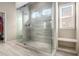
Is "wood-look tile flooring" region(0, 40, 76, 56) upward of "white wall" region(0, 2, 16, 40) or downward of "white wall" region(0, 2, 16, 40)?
downward

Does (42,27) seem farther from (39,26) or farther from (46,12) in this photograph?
(46,12)

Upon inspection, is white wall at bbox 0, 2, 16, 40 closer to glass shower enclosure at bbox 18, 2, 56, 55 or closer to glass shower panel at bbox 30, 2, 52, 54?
glass shower enclosure at bbox 18, 2, 56, 55

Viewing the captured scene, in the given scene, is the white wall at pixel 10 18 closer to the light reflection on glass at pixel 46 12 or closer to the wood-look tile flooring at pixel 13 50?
the wood-look tile flooring at pixel 13 50

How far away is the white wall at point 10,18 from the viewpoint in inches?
53.3

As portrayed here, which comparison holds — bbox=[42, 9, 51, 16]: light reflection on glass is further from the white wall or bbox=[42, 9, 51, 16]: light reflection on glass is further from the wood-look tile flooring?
the wood-look tile flooring

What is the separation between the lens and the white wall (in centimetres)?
135

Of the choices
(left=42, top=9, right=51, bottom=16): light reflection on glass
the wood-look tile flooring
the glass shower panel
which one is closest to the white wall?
the wood-look tile flooring

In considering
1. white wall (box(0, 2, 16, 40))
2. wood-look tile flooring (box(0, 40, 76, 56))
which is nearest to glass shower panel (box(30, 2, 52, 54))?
wood-look tile flooring (box(0, 40, 76, 56))

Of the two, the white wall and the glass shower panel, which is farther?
the glass shower panel

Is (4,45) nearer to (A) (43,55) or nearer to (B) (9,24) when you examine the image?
(B) (9,24)

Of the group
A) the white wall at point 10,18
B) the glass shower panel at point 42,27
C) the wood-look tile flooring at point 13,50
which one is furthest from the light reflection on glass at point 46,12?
the wood-look tile flooring at point 13,50

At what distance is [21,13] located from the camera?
4.82ft

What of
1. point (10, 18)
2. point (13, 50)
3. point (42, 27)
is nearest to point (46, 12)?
point (42, 27)

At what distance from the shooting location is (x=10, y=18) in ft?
4.52
